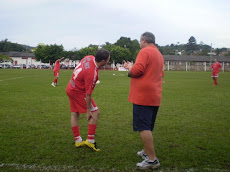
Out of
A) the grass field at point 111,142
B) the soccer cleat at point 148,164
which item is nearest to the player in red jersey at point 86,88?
the grass field at point 111,142

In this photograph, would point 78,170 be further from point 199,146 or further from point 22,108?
point 22,108

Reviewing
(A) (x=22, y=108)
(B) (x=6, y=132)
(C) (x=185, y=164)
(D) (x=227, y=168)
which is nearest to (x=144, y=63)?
(C) (x=185, y=164)

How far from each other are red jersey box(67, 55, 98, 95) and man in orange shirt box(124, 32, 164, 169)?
0.75 meters

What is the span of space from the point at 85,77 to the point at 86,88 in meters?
0.21

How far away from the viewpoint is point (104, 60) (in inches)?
172

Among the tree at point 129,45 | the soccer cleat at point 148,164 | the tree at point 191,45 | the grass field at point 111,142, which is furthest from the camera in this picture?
the tree at point 191,45

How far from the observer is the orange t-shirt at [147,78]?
3.66 meters

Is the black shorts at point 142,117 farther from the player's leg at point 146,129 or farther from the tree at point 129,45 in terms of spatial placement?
the tree at point 129,45

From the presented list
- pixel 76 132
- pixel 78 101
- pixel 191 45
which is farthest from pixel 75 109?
pixel 191 45

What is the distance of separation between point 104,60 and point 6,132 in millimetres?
3066

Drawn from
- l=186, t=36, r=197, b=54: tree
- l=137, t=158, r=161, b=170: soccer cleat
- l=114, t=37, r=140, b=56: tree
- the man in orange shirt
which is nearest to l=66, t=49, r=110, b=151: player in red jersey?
the man in orange shirt

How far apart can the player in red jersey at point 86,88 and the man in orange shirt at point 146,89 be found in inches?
28.7

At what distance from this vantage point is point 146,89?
3721 millimetres

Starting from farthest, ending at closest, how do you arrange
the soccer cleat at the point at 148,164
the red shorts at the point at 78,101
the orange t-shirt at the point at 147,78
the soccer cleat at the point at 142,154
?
the red shorts at the point at 78,101 → the soccer cleat at the point at 142,154 → the soccer cleat at the point at 148,164 → the orange t-shirt at the point at 147,78
